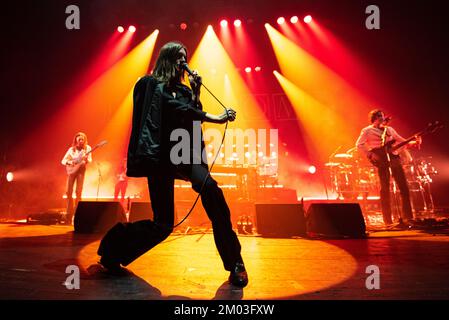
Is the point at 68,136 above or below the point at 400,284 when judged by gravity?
above

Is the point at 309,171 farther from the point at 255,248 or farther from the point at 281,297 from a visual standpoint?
→ the point at 281,297

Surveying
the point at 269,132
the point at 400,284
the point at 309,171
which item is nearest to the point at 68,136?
the point at 269,132

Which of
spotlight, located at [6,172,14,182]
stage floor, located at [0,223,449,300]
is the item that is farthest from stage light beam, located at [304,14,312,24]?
spotlight, located at [6,172,14,182]

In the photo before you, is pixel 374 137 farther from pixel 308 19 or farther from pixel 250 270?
pixel 308 19

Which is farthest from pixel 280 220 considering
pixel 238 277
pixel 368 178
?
pixel 368 178

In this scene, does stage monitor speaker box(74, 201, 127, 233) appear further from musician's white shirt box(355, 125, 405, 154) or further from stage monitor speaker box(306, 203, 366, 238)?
musician's white shirt box(355, 125, 405, 154)

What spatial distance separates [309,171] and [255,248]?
33.2 ft

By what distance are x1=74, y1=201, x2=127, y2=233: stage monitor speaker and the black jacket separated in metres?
2.95

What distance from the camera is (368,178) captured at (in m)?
8.64

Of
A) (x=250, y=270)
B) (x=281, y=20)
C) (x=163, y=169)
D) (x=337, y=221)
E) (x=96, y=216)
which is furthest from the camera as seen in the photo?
(x=281, y=20)

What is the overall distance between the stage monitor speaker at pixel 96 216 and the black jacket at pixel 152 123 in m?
2.95

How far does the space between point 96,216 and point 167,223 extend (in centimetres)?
307

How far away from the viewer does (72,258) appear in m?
2.90

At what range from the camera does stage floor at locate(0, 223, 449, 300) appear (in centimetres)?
186
